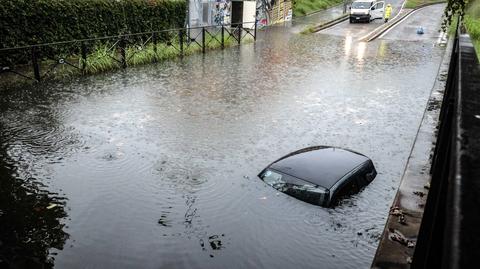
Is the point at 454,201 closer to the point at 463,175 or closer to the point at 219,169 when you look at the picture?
the point at 463,175

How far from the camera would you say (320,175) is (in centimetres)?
676

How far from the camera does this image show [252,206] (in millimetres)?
6410

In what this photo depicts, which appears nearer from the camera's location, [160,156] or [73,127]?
[160,156]

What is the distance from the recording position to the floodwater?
538 cm

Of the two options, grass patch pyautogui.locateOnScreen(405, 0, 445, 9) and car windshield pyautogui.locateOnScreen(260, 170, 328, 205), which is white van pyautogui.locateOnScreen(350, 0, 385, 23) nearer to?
grass patch pyautogui.locateOnScreen(405, 0, 445, 9)

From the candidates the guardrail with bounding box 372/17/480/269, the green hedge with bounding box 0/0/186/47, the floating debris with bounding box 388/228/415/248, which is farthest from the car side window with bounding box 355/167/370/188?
the green hedge with bounding box 0/0/186/47

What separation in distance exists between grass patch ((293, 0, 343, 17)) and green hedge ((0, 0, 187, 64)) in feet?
80.2

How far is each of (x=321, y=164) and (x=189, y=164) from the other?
2.34 metres

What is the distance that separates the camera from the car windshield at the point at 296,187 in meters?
6.45

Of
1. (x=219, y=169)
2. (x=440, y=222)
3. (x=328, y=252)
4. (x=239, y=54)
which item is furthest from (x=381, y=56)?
(x=440, y=222)

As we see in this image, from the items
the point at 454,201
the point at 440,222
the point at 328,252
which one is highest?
the point at 454,201

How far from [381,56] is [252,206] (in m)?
17.2

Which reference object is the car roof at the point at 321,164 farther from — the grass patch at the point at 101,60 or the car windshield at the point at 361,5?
the car windshield at the point at 361,5

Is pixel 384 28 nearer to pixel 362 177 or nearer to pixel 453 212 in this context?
pixel 362 177
